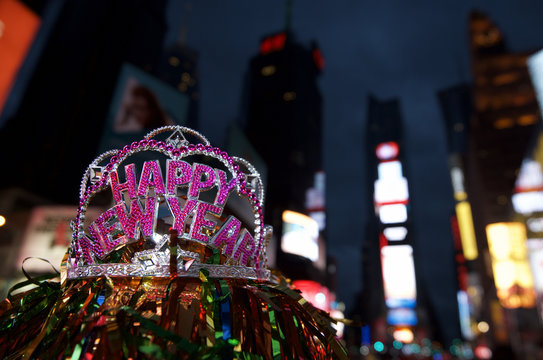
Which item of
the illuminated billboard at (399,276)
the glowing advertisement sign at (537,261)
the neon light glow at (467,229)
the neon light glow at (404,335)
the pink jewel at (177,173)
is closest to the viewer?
the pink jewel at (177,173)

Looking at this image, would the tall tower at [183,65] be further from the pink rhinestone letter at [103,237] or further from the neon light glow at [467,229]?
the pink rhinestone letter at [103,237]

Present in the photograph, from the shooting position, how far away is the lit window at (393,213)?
34438 millimetres

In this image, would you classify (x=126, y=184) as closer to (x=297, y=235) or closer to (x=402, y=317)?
(x=297, y=235)

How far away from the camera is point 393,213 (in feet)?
114

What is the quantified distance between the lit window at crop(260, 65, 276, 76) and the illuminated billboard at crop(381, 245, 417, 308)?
22.4 meters

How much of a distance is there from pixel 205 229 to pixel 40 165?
6.95 meters

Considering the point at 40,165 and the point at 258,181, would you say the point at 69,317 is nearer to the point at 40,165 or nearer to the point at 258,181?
the point at 258,181

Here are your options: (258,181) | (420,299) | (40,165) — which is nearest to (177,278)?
(258,181)

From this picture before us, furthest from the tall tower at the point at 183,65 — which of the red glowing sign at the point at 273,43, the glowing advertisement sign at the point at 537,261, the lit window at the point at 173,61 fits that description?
the glowing advertisement sign at the point at 537,261

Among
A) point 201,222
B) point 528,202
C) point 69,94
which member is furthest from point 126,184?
point 528,202

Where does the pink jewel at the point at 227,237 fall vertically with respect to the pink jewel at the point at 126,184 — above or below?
below

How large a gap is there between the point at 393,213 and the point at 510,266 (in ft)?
55.7

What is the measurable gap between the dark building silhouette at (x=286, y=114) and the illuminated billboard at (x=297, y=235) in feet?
18.5

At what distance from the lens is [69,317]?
3.43 feet
